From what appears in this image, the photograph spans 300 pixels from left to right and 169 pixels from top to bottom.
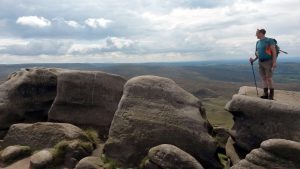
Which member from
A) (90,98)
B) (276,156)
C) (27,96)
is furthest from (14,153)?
(276,156)

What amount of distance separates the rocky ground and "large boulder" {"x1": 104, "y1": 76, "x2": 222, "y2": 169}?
68 mm

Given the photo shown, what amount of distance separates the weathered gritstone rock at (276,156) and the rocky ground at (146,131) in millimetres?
52

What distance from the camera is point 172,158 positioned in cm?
2483

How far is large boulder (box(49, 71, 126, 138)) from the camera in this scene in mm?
34938

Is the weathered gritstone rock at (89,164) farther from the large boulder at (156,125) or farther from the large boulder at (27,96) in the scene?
the large boulder at (27,96)

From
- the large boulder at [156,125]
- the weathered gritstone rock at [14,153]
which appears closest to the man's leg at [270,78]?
the large boulder at [156,125]

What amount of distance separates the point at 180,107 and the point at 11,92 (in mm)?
17069

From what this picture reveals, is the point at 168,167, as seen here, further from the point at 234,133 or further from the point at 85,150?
the point at 85,150

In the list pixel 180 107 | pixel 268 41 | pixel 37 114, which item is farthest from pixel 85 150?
pixel 268 41

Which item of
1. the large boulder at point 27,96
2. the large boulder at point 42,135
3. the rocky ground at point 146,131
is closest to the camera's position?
the rocky ground at point 146,131

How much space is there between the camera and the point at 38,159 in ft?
92.6

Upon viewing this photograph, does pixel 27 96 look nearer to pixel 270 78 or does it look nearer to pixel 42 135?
pixel 42 135

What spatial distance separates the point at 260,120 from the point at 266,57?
4.79 m

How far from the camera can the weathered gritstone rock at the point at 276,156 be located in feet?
73.9
